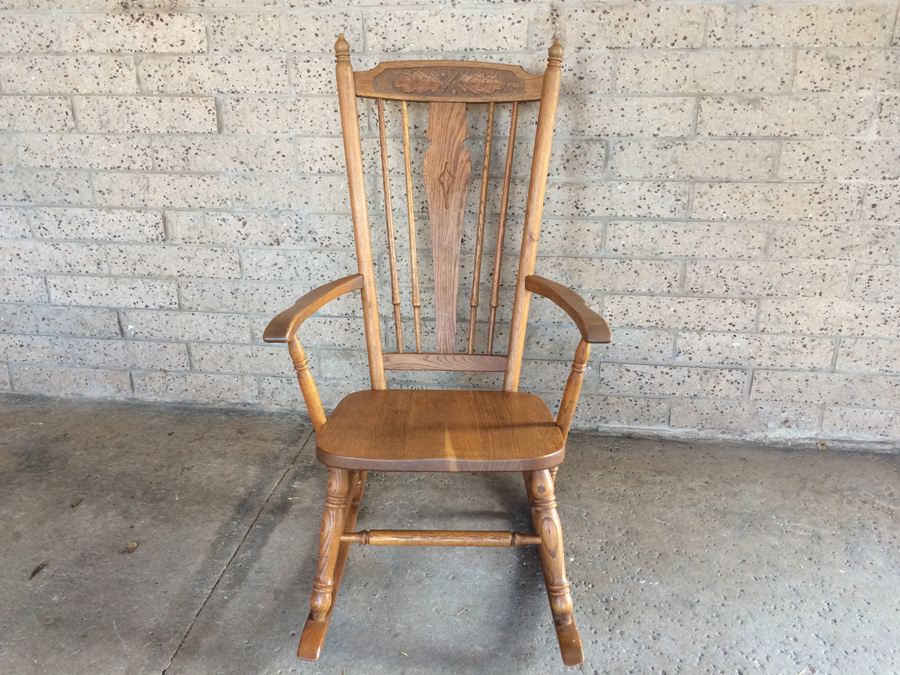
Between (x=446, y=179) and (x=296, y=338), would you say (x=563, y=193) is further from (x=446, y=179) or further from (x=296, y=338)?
→ (x=296, y=338)

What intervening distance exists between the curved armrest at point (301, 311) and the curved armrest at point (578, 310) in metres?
0.43

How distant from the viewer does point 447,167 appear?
155cm

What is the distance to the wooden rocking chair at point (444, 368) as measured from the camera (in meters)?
1.21

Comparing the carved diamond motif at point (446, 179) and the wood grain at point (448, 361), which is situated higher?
the carved diamond motif at point (446, 179)

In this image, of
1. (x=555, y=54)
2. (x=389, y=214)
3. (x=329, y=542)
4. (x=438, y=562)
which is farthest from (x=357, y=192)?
(x=438, y=562)

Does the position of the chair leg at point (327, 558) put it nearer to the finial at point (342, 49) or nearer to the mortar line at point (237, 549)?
the mortar line at point (237, 549)

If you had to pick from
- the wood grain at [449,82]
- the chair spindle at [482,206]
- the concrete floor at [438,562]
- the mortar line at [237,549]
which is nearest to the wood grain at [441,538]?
the concrete floor at [438,562]

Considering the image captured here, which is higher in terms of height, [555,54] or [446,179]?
[555,54]

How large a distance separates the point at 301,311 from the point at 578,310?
Result: 0.55 m

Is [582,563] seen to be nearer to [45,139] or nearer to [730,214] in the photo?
[730,214]

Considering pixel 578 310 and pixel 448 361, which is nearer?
pixel 578 310

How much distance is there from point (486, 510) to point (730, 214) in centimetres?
110

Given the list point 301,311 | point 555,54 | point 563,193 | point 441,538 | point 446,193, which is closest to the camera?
point 301,311

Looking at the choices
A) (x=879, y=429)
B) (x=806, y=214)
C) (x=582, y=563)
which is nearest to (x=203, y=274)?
(x=582, y=563)
